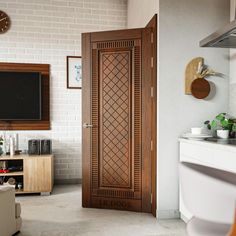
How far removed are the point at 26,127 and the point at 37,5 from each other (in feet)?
6.19

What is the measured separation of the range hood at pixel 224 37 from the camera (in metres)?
2.23

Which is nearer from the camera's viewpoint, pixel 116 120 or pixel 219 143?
pixel 219 143

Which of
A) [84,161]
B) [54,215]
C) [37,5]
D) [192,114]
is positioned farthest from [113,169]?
[37,5]

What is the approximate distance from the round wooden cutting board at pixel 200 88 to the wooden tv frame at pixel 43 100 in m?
2.40

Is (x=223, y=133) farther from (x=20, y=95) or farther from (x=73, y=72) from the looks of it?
(x=20, y=95)

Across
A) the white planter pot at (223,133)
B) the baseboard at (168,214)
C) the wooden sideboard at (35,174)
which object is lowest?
the baseboard at (168,214)

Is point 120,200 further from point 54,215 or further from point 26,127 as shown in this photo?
point 26,127

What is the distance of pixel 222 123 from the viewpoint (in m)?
2.90

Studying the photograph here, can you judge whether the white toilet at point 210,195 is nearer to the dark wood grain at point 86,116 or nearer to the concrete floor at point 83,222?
the concrete floor at point 83,222

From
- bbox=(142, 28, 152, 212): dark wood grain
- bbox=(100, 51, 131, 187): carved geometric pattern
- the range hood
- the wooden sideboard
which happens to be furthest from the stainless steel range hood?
the wooden sideboard

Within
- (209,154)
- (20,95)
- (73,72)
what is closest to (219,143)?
(209,154)

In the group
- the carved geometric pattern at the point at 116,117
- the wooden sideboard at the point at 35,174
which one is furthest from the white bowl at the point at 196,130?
the wooden sideboard at the point at 35,174

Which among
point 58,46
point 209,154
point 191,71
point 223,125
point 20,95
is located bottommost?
point 209,154

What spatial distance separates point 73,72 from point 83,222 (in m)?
2.48
